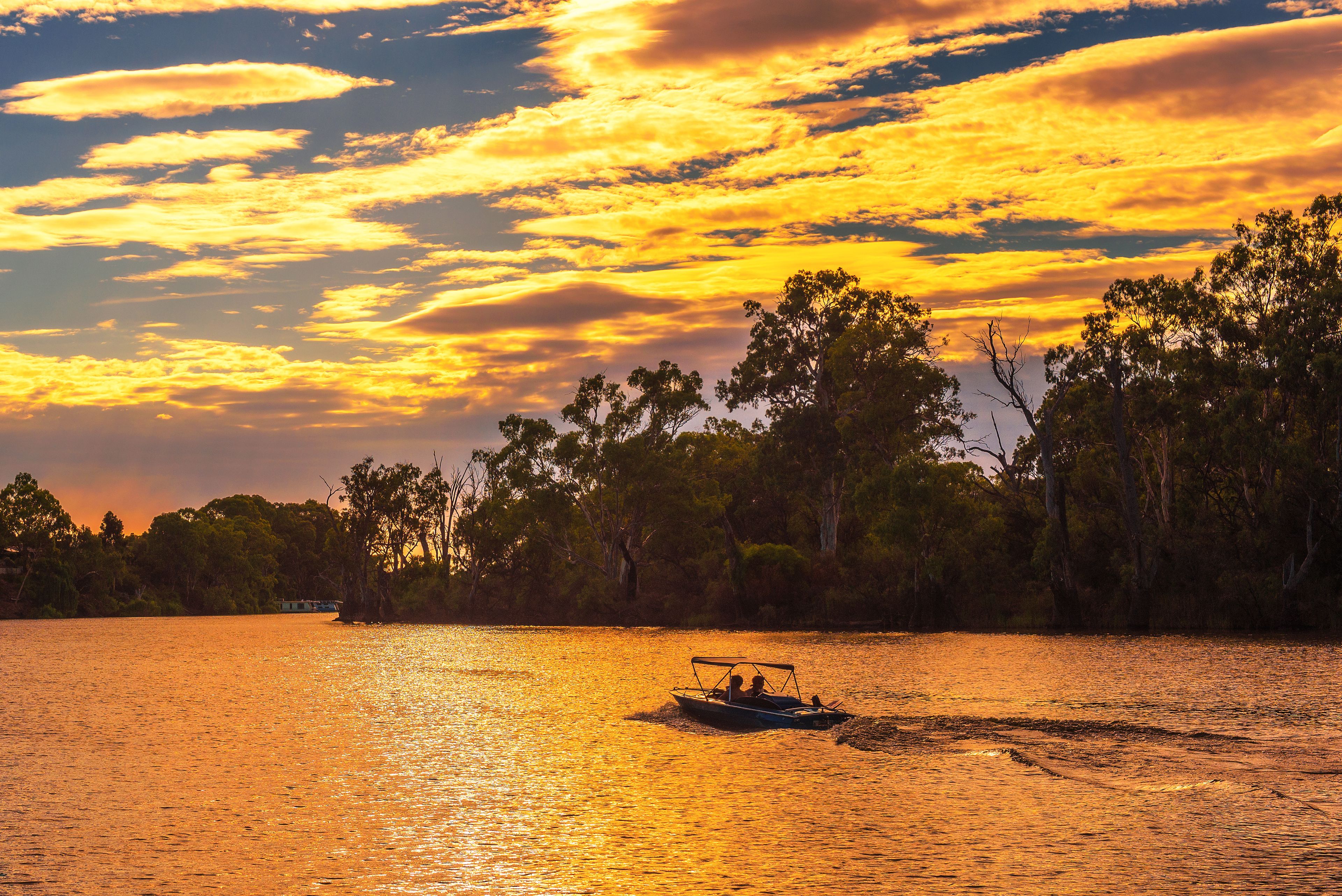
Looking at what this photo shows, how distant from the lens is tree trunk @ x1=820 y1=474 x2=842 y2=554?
316 ft

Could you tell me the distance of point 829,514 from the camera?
319ft

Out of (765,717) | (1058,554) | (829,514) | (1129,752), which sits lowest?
(1129,752)

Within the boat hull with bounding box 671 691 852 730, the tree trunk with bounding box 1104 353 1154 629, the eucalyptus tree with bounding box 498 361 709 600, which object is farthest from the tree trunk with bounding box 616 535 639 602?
the boat hull with bounding box 671 691 852 730

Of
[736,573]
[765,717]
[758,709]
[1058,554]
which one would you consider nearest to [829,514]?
[736,573]

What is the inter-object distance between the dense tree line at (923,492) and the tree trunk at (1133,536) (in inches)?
5.8

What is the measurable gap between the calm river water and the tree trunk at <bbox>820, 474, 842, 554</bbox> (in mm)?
45435

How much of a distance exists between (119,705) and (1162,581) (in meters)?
58.3

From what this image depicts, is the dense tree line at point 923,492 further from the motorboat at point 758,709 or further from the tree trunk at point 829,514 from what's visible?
the motorboat at point 758,709

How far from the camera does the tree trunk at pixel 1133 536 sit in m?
72.5

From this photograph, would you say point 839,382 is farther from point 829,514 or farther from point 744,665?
point 744,665

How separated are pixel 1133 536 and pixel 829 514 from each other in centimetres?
2900

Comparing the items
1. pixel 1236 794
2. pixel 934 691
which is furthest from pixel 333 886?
pixel 934 691

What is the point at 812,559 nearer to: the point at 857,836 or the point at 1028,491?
the point at 1028,491

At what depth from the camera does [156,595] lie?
189250 mm
